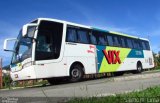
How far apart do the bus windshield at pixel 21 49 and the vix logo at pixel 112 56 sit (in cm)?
565

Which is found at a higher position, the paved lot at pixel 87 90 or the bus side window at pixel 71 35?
the bus side window at pixel 71 35

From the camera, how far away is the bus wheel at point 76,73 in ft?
54.0

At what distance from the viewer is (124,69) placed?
22078mm

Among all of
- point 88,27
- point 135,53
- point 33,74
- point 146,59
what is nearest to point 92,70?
point 88,27

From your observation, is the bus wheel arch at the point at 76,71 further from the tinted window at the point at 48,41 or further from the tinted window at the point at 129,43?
the tinted window at the point at 129,43

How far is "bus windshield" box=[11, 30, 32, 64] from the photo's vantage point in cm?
1470

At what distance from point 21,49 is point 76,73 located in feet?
10.1

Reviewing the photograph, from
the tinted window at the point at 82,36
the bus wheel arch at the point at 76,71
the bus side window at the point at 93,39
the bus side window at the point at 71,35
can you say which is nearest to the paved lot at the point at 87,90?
the bus wheel arch at the point at 76,71

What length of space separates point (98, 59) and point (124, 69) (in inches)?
155

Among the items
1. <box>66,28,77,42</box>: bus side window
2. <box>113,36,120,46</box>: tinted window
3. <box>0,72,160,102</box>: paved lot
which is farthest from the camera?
<box>113,36,120,46</box>: tinted window

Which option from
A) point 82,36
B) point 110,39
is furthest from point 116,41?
point 82,36

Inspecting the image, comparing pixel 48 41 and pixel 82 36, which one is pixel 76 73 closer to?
pixel 82 36

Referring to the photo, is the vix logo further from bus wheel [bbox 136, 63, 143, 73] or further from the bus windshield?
the bus windshield

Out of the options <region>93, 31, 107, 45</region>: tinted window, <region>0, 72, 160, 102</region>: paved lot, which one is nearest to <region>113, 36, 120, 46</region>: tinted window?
<region>93, 31, 107, 45</region>: tinted window
